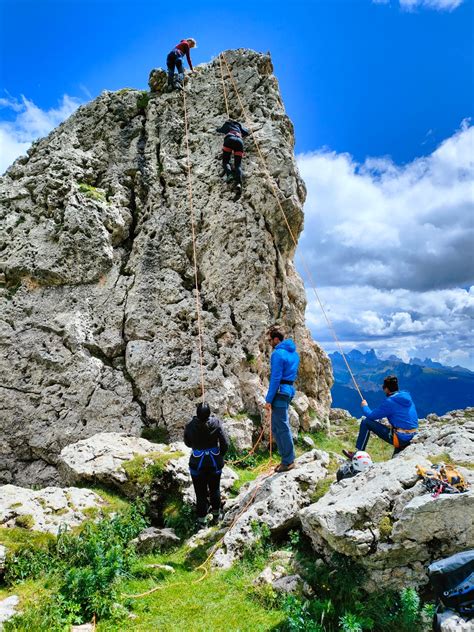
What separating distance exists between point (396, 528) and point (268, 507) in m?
3.04

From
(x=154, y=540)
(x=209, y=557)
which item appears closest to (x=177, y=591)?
(x=209, y=557)

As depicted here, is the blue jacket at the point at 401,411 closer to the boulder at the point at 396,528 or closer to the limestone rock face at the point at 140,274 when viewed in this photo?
the boulder at the point at 396,528

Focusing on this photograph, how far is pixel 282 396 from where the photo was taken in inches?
373

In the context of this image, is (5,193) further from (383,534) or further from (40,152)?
(383,534)

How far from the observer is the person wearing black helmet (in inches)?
368

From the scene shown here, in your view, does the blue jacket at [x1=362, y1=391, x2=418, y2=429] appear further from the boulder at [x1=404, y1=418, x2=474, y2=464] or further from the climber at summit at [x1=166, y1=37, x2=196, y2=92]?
the climber at summit at [x1=166, y1=37, x2=196, y2=92]

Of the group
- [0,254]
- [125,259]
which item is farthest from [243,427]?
[0,254]

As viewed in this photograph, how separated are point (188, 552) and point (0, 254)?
45.6 feet

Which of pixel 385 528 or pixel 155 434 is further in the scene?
pixel 155 434

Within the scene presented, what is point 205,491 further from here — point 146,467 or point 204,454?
point 146,467

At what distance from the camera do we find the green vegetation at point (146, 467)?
10180mm

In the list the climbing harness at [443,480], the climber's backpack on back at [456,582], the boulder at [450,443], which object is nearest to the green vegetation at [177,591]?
the climber's backpack on back at [456,582]

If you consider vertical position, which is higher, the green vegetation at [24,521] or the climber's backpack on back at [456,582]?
the climber's backpack on back at [456,582]

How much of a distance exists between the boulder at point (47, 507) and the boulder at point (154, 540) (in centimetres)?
129
